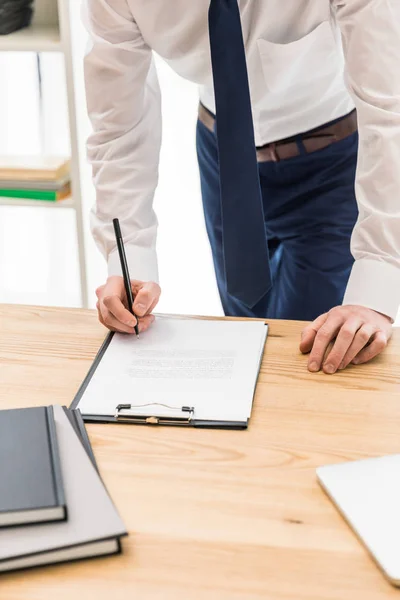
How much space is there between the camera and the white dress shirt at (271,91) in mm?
1259

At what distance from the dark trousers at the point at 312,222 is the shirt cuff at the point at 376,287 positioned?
0.46m

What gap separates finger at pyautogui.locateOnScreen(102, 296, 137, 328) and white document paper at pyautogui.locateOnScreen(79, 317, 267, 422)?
3 centimetres

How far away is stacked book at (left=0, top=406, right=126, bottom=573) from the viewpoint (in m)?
0.77

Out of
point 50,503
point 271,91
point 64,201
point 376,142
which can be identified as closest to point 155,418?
point 50,503

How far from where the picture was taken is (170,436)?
99 centimetres

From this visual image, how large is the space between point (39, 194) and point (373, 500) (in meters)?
1.82

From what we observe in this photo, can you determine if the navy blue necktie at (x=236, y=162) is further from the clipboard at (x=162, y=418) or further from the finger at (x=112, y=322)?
the clipboard at (x=162, y=418)

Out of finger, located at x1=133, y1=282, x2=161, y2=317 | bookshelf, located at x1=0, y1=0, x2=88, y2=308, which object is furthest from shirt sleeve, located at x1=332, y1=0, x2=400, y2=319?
bookshelf, located at x1=0, y1=0, x2=88, y2=308

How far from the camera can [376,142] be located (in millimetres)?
1277

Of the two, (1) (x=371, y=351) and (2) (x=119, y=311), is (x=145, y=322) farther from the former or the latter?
(1) (x=371, y=351)

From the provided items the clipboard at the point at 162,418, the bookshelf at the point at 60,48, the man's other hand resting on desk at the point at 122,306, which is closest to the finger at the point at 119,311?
the man's other hand resting on desk at the point at 122,306

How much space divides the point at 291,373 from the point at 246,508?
324 mm

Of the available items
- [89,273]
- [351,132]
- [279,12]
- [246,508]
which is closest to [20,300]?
[89,273]

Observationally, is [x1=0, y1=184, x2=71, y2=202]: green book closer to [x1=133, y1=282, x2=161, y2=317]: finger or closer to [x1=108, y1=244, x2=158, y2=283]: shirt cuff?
[x1=108, y1=244, x2=158, y2=283]: shirt cuff
